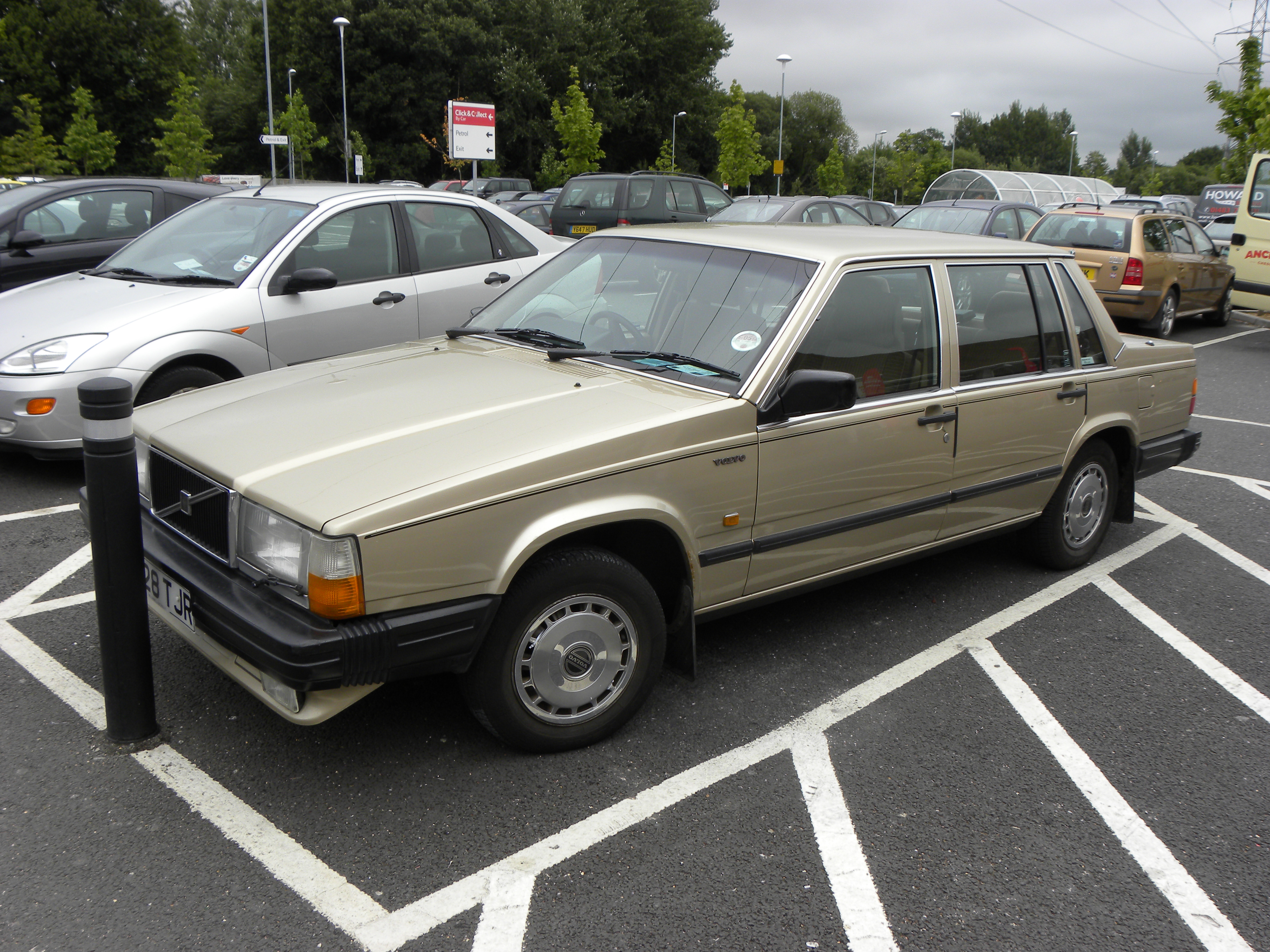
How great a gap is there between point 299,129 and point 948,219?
1443 inches

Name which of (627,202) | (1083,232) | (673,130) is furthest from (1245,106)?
(673,130)

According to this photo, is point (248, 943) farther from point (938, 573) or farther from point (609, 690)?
point (938, 573)

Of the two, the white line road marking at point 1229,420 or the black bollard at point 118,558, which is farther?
the white line road marking at point 1229,420

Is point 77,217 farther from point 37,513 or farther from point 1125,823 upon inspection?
point 1125,823

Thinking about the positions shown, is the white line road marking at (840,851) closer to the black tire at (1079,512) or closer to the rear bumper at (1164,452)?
the black tire at (1079,512)

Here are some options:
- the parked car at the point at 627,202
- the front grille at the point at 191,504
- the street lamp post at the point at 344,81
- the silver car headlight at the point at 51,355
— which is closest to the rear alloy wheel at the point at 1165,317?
the parked car at the point at 627,202

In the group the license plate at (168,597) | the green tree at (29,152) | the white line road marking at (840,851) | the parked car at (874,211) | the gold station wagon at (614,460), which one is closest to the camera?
the white line road marking at (840,851)

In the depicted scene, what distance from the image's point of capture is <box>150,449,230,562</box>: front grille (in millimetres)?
3086

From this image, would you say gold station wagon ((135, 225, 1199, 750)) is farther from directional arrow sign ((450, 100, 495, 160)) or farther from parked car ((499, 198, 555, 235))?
directional arrow sign ((450, 100, 495, 160))

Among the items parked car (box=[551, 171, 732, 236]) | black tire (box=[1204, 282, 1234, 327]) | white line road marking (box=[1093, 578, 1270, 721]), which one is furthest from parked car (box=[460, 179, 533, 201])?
white line road marking (box=[1093, 578, 1270, 721])

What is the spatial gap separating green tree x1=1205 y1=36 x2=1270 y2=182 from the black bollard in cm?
2275

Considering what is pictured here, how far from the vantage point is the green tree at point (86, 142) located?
112 ft

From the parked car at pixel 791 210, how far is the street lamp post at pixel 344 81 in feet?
105

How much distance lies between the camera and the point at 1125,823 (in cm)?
315
